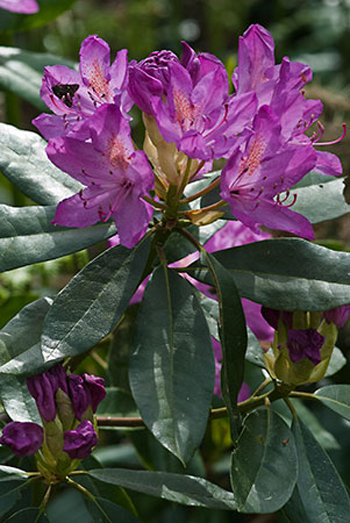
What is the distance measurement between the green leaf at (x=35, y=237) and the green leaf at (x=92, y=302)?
3 centimetres

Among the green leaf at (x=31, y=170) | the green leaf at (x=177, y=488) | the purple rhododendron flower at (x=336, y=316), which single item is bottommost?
the green leaf at (x=177, y=488)

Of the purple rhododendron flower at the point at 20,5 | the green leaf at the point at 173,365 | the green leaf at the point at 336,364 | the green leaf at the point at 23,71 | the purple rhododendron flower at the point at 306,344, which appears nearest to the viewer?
the green leaf at the point at 173,365

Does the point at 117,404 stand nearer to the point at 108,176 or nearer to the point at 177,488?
the point at 177,488

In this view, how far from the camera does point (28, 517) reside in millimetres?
705

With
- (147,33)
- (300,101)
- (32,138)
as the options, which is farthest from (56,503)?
(147,33)

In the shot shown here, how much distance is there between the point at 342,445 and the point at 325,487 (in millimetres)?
446

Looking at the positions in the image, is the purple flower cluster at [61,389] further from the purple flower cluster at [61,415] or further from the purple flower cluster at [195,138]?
the purple flower cluster at [195,138]

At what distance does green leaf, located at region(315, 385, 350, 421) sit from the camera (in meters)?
0.76

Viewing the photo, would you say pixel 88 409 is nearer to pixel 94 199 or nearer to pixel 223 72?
pixel 94 199

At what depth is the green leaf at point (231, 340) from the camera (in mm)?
630

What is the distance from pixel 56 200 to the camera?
2.42 ft

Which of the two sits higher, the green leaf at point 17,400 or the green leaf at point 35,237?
the green leaf at point 35,237

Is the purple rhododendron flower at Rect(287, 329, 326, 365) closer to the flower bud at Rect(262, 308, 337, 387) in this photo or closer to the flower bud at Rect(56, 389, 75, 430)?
the flower bud at Rect(262, 308, 337, 387)

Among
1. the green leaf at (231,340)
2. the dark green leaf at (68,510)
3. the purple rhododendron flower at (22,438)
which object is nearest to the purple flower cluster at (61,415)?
the purple rhododendron flower at (22,438)
